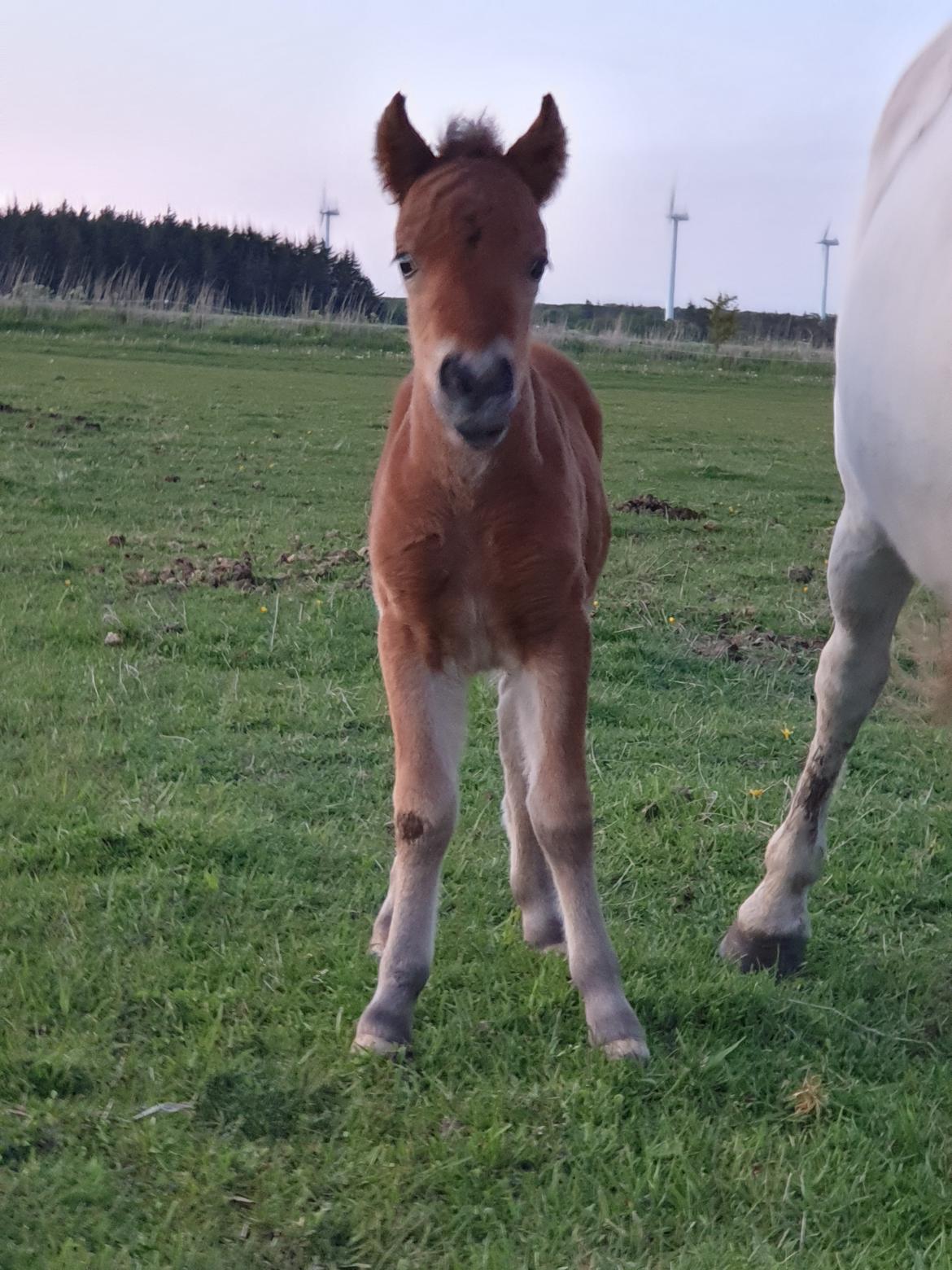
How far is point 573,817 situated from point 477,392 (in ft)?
3.28

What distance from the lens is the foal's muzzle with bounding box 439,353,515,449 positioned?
89.7 inches

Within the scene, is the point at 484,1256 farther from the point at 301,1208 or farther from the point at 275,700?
the point at 275,700

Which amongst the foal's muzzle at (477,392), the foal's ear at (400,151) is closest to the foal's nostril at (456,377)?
the foal's muzzle at (477,392)

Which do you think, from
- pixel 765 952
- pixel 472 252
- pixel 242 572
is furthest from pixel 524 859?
pixel 242 572

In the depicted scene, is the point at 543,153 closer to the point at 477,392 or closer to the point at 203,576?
the point at 477,392

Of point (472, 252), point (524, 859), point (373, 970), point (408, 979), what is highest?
point (472, 252)

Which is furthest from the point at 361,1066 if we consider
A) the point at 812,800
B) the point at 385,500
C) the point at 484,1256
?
the point at 812,800

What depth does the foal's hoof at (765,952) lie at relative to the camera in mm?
3129

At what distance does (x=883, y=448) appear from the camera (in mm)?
2453

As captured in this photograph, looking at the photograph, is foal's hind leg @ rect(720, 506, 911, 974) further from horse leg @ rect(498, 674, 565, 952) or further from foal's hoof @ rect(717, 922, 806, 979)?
horse leg @ rect(498, 674, 565, 952)

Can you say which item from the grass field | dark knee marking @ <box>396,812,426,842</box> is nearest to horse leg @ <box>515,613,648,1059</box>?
the grass field

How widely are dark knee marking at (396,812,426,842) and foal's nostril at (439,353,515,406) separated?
95 cm

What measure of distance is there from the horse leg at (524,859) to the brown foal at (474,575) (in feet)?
0.77

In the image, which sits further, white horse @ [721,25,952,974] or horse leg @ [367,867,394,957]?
horse leg @ [367,867,394,957]
